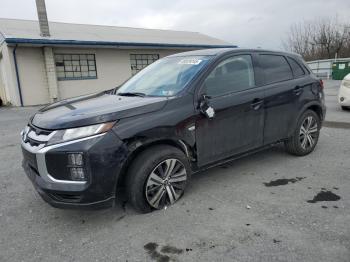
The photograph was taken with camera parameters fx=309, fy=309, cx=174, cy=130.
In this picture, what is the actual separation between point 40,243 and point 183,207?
1481 mm

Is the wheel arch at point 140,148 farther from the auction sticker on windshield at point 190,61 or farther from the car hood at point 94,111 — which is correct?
the auction sticker on windshield at point 190,61

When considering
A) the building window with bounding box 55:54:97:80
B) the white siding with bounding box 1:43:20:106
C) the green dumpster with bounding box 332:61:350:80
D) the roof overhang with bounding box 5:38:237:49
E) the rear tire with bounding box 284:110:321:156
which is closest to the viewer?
the rear tire with bounding box 284:110:321:156

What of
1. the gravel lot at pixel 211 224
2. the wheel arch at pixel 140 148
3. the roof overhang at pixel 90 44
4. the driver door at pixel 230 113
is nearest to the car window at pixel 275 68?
the driver door at pixel 230 113

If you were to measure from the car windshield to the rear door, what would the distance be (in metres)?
1.05

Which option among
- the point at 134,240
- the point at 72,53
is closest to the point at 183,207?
the point at 134,240

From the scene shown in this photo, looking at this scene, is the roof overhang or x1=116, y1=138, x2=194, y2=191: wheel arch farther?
the roof overhang

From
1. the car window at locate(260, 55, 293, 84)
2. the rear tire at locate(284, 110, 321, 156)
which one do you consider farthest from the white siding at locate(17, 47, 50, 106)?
the rear tire at locate(284, 110, 321, 156)

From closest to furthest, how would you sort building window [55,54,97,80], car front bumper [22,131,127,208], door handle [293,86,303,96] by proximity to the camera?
car front bumper [22,131,127,208] < door handle [293,86,303,96] < building window [55,54,97,80]

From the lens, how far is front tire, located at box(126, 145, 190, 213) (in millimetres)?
3119

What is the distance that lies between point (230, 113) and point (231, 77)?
50 centimetres

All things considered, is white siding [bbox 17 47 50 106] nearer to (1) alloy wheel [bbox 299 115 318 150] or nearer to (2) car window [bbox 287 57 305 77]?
(2) car window [bbox 287 57 305 77]

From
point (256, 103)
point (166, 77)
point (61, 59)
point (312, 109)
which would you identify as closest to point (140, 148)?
point (166, 77)

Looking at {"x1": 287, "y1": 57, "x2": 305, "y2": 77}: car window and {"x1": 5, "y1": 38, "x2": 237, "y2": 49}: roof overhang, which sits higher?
{"x1": 5, "y1": 38, "x2": 237, "y2": 49}: roof overhang

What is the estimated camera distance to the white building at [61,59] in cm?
1409
